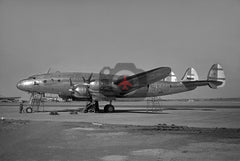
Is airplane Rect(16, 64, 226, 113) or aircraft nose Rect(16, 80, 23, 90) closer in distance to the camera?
airplane Rect(16, 64, 226, 113)

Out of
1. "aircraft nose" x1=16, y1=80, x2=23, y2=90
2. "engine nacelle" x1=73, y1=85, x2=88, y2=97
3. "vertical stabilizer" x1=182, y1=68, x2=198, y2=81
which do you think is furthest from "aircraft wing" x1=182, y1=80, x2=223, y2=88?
"aircraft nose" x1=16, y1=80, x2=23, y2=90

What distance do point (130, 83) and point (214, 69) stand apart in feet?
38.3

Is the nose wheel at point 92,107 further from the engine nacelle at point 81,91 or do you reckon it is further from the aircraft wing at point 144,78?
the aircraft wing at point 144,78

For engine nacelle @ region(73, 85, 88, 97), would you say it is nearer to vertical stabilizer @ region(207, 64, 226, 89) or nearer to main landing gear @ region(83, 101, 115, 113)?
main landing gear @ region(83, 101, 115, 113)

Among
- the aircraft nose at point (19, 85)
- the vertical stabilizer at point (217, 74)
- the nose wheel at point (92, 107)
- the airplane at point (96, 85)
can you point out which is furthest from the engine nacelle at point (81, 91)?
the vertical stabilizer at point (217, 74)

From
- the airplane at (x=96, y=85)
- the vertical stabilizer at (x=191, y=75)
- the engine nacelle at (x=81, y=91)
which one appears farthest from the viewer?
the vertical stabilizer at (x=191, y=75)

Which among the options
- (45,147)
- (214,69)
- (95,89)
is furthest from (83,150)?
(214,69)

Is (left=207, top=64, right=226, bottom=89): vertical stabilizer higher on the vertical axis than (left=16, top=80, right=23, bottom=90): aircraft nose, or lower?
higher

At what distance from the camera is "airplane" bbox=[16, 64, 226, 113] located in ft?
76.3

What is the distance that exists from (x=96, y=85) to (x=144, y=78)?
4968 millimetres

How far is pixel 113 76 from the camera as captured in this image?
2706 centimetres

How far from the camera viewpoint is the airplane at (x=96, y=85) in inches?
915

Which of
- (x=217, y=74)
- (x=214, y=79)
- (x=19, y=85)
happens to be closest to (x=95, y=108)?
(x=19, y=85)

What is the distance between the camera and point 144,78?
81.7ft
